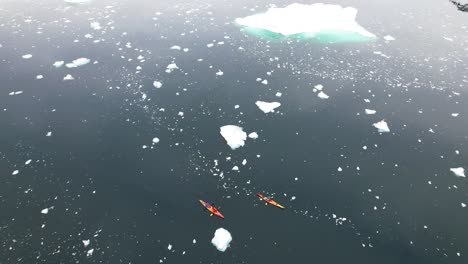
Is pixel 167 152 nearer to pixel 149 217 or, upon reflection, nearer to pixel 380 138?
pixel 149 217

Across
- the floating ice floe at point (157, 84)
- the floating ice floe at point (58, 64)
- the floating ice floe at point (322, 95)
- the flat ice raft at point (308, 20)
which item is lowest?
the floating ice floe at point (58, 64)

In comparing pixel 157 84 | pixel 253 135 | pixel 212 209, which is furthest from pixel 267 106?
pixel 212 209

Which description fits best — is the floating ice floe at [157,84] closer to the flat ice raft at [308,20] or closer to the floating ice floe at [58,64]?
the floating ice floe at [58,64]

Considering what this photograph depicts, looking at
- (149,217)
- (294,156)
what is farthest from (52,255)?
(294,156)

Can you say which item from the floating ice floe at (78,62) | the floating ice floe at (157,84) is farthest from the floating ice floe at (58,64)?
the floating ice floe at (157,84)

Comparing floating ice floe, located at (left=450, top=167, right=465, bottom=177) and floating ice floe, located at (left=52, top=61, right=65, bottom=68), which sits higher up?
floating ice floe, located at (left=450, top=167, right=465, bottom=177)

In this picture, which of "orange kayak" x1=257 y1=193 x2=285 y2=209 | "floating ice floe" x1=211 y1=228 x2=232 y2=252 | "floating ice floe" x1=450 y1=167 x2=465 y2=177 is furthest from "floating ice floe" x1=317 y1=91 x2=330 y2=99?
"floating ice floe" x1=211 y1=228 x2=232 y2=252

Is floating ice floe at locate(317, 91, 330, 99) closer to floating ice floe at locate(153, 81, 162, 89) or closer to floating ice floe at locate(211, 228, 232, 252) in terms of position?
floating ice floe at locate(153, 81, 162, 89)

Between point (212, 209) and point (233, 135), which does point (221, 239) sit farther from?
point (233, 135)
